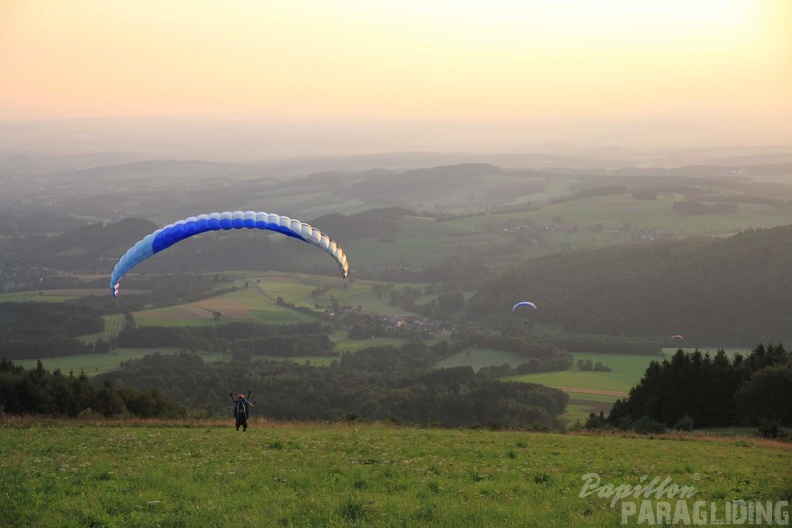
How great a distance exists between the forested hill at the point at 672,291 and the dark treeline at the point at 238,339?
104ft

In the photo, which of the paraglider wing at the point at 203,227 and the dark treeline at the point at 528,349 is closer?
the paraglider wing at the point at 203,227

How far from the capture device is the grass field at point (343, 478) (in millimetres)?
10625

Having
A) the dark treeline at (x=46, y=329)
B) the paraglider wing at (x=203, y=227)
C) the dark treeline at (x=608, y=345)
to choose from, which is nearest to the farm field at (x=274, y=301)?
the dark treeline at (x=46, y=329)

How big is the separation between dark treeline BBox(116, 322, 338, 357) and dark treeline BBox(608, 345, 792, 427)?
150 ft

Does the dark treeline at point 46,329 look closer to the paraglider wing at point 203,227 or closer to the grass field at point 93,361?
the grass field at point 93,361

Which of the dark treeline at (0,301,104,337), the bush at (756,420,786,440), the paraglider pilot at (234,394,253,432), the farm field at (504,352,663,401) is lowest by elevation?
the farm field at (504,352,663,401)

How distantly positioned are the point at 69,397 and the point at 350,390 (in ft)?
100

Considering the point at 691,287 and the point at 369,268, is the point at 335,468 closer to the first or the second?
the point at 691,287

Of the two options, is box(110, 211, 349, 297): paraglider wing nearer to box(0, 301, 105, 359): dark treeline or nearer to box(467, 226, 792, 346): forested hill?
box(0, 301, 105, 359): dark treeline

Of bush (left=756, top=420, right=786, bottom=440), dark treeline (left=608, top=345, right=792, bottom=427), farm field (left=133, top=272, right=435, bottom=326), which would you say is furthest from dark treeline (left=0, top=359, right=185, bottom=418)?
farm field (left=133, top=272, right=435, bottom=326)

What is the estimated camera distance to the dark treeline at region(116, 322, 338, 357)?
3061 inches

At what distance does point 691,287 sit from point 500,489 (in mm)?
97016

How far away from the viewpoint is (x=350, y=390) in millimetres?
59312

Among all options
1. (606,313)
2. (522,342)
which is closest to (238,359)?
(522,342)
